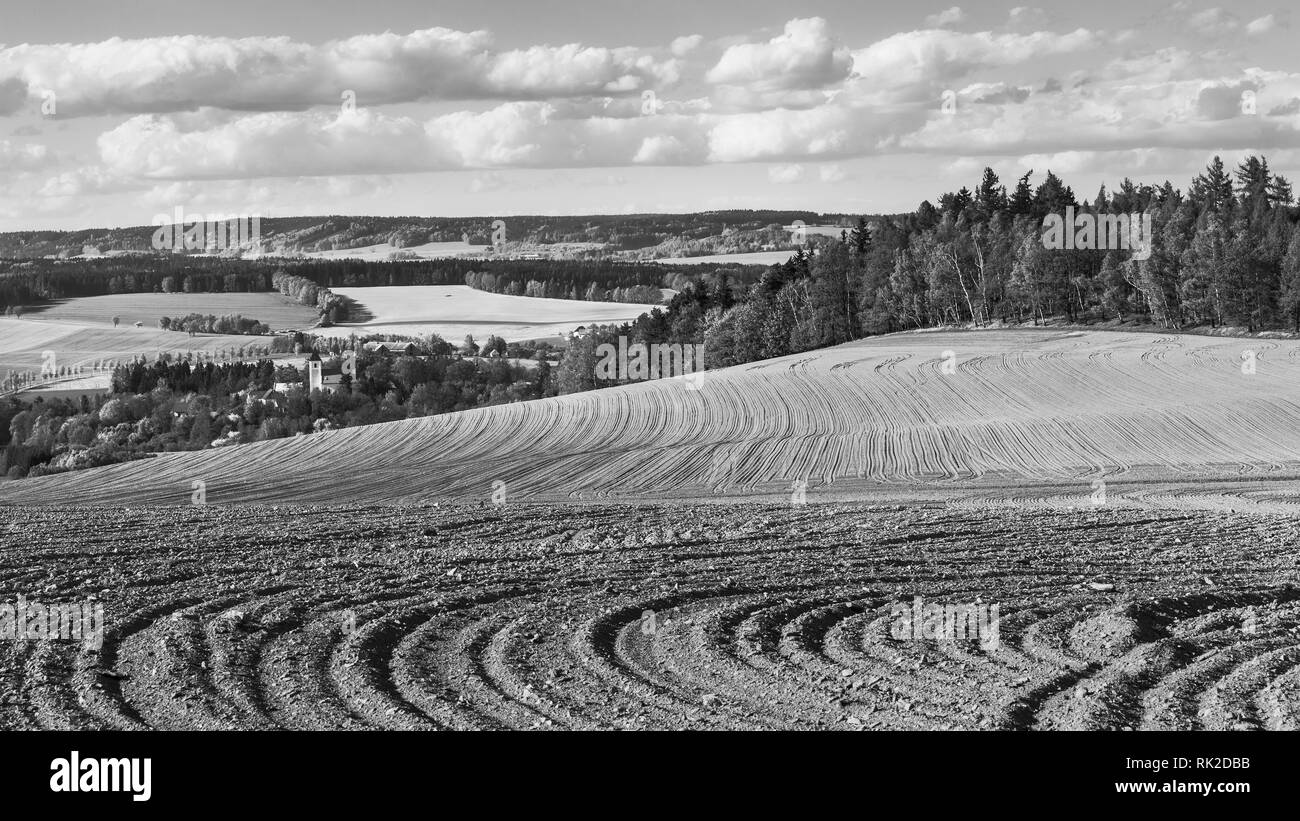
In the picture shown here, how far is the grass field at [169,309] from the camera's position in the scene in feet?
510

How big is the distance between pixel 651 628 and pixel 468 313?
159498 mm

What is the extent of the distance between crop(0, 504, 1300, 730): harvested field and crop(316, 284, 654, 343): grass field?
129987mm

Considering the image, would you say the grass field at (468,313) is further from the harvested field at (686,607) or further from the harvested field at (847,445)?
the harvested field at (686,607)

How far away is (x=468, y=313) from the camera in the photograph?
558ft

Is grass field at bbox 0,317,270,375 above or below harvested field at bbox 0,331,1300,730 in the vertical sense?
above

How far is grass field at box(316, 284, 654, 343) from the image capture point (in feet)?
503

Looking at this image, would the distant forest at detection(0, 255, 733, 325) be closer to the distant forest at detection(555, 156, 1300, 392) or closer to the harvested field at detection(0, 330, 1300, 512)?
the distant forest at detection(555, 156, 1300, 392)

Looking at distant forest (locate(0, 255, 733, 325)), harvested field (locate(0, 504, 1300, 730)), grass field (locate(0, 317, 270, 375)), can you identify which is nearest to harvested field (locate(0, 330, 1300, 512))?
harvested field (locate(0, 504, 1300, 730))

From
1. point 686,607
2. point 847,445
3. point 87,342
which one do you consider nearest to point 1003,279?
point 847,445

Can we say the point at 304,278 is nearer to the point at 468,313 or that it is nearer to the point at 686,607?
the point at 468,313

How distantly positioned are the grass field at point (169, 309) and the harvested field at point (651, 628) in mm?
142552

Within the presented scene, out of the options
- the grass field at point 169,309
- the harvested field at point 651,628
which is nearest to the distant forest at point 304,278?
the grass field at point 169,309
